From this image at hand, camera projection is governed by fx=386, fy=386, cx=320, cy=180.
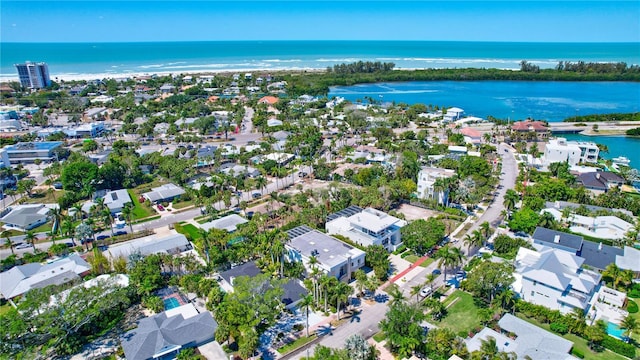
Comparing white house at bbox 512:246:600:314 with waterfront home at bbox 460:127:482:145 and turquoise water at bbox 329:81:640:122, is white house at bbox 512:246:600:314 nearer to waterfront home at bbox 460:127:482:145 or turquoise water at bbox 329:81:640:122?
waterfront home at bbox 460:127:482:145

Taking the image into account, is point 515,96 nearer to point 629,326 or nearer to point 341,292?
point 629,326

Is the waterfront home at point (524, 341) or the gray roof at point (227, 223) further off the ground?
the waterfront home at point (524, 341)

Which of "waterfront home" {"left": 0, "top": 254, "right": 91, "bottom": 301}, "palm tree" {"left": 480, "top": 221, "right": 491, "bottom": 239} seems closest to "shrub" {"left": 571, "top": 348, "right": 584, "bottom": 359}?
"palm tree" {"left": 480, "top": 221, "right": 491, "bottom": 239}

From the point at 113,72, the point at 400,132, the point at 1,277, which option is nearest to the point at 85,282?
the point at 1,277

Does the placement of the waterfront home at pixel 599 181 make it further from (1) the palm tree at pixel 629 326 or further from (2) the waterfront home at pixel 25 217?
(2) the waterfront home at pixel 25 217

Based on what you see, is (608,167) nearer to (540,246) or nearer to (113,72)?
(540,246)

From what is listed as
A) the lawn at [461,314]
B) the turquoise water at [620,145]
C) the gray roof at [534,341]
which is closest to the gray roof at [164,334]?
the lawn at [461,314]
